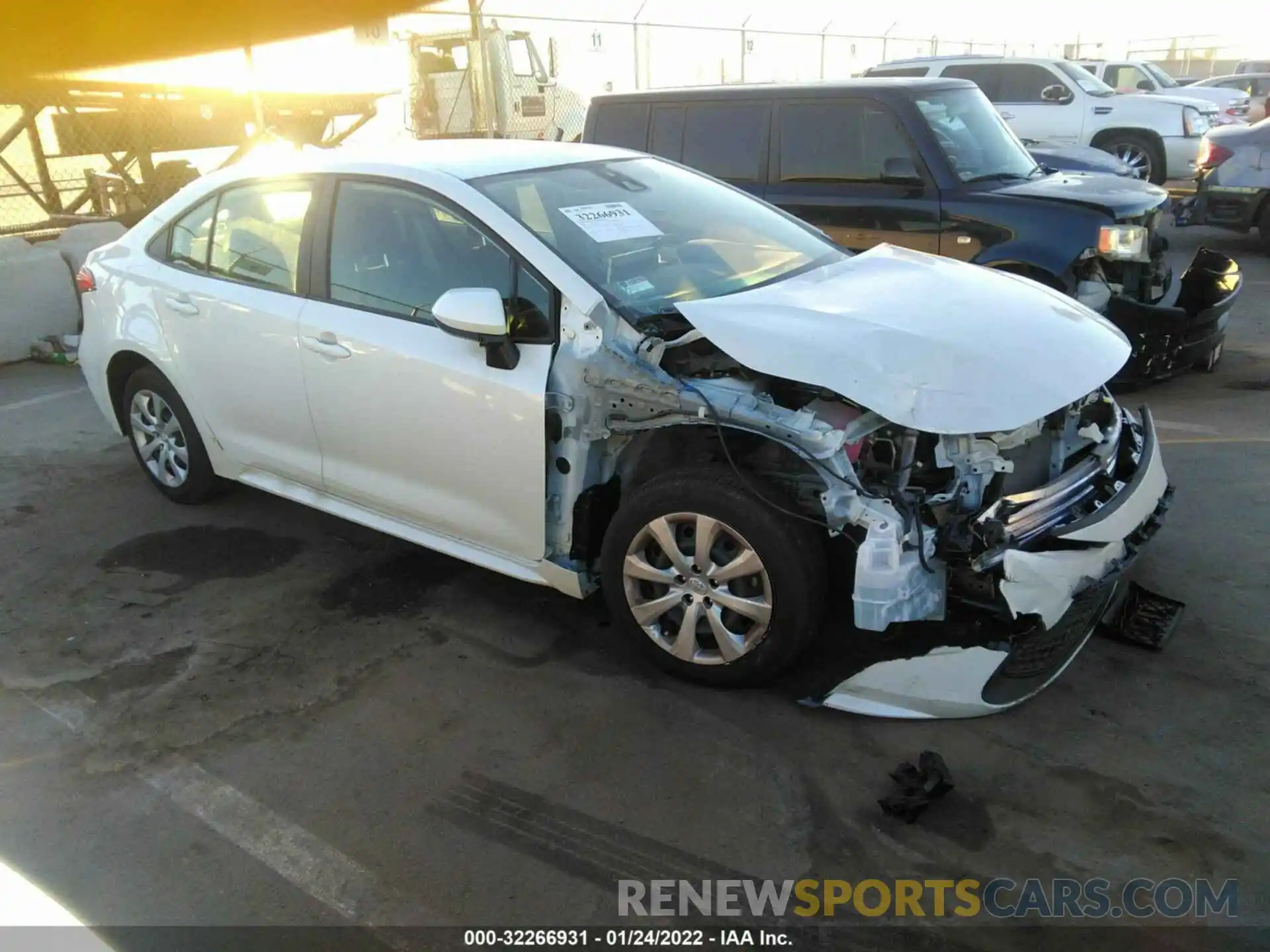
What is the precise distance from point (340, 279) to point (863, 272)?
2039 millimetres

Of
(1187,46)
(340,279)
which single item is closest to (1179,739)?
(340,279)

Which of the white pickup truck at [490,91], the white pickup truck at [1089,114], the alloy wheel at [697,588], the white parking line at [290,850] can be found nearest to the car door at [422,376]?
the alloy wheel at [697,588]

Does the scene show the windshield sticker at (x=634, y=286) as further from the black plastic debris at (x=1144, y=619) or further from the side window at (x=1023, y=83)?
the side window at (x=1023, y=83)

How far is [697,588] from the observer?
10.8 feet

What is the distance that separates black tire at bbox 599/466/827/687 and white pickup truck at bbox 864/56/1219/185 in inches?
456

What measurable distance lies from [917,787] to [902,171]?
471 cm

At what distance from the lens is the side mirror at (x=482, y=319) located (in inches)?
129

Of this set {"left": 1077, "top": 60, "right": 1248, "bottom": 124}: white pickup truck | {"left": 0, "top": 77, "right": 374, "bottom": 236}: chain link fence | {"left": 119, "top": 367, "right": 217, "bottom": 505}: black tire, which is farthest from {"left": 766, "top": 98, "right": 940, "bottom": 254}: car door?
{"left": 1077, "top": 60, "right": 1248, "bottom": 124}: white pickup truck

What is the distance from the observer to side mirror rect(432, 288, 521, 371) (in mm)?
3285

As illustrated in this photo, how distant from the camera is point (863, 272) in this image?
3896 mm

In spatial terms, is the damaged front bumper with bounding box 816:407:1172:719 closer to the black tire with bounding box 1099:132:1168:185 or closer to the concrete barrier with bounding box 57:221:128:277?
the concrete barrier with bounding box 57:221:128:277

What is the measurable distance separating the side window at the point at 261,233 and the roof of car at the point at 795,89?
3.77 meters

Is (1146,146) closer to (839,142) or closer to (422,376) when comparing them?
(839,142)

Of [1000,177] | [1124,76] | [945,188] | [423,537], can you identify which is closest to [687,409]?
[423,537]
